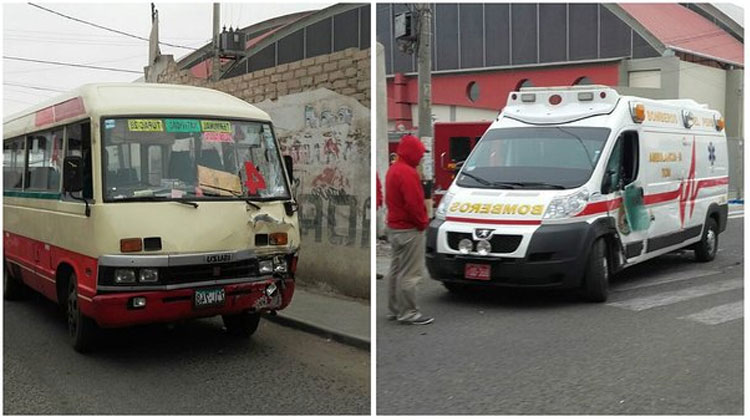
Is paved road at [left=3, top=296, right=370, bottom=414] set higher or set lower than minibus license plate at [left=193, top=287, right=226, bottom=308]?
lower

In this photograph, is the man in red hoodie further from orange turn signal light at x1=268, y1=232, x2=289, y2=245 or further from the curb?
orange turn signal light at x1=268, y1=232, x2=289, y2=245

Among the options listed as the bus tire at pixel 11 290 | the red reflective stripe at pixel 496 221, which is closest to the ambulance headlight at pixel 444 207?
the red reflective stripe at pixel 496 221

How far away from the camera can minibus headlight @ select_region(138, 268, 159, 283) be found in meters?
5.12

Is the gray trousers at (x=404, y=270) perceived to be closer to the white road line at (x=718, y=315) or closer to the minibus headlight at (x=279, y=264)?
the minibus headlight at (x=279, y=264)

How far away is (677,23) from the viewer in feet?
76.7

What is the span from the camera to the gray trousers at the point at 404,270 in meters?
5.78

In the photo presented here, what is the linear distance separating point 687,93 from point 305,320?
1937 centimetres

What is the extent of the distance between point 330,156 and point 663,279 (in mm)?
3916

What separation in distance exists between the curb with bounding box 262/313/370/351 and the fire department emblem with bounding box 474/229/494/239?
1404 millimetres

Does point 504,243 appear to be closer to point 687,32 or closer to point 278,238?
point 278,238

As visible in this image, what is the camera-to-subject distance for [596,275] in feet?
22.0

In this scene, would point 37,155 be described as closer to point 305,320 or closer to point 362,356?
point 305,320

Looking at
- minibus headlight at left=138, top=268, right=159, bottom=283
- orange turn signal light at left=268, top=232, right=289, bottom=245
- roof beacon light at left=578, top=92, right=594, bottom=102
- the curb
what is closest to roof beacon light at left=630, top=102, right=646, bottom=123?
roof beacon light at left=578, top=92, right=594, bottom=102

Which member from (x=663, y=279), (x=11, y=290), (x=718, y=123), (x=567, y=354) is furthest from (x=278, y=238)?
(x=718, y=123)
